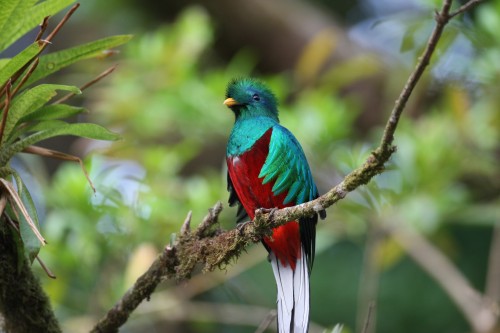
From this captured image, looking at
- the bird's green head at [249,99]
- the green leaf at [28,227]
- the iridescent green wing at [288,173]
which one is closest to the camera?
the green leaf at [28,227]

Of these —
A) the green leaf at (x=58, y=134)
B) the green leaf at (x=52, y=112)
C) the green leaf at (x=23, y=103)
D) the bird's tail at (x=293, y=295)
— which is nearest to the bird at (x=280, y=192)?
the bird's tail at (x=293, y=295)

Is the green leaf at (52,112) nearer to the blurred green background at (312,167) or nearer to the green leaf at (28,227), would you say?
the green leaf at (28,227)

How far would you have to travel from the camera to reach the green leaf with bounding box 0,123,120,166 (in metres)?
2.17

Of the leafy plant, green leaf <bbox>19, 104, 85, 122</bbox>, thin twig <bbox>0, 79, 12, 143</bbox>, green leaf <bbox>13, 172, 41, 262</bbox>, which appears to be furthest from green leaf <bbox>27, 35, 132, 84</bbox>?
green leaf <bbox>13, 172, 41, 262</bbox>

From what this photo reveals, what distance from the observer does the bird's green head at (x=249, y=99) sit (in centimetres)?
315

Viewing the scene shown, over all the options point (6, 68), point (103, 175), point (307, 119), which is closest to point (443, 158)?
point (307, 119)

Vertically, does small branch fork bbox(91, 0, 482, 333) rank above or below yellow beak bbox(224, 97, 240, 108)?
below

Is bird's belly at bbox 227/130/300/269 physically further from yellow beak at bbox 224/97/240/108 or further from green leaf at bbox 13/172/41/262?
green leaf at bbox 13/172/41/262

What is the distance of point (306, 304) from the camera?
8.30 feet

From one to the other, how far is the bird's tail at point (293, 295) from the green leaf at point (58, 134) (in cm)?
79

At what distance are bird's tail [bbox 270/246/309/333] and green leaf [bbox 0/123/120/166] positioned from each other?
79 cm

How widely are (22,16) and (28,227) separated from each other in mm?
675

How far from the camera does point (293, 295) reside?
2.58 metres

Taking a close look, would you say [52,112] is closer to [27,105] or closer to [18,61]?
[27,105]
